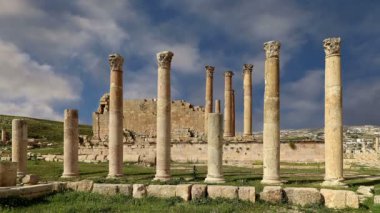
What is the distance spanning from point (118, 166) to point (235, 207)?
12479mm

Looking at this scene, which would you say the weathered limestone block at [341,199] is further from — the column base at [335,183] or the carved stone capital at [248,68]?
the carved stone capital at [248,68]

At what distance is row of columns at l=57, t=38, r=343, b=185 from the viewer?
71.5 ft

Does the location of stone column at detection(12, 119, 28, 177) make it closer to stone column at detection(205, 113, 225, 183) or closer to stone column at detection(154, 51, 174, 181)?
stone column at detection(154, 51, 174, 181)

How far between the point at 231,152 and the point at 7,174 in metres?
24.1

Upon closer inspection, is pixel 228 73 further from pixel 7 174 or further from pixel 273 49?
pixel 7 174

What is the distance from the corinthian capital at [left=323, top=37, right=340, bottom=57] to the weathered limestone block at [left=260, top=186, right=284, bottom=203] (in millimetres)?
8259

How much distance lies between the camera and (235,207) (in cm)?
1631

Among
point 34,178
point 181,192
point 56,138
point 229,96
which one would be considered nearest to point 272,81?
point 181,192

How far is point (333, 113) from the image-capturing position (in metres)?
21.9

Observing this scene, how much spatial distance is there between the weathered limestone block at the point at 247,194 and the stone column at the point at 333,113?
5545 mm

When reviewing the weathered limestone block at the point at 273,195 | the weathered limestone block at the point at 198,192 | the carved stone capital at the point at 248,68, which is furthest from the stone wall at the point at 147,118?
the weathered limestone block at the point at 273,195

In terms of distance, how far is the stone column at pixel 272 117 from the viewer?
22.3 meters

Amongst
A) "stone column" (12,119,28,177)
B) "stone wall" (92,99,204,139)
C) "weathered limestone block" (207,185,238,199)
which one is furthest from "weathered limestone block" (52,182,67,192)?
"stone wall" (92,99,204,139)

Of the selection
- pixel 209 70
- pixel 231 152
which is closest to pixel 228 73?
pixel 209 70
